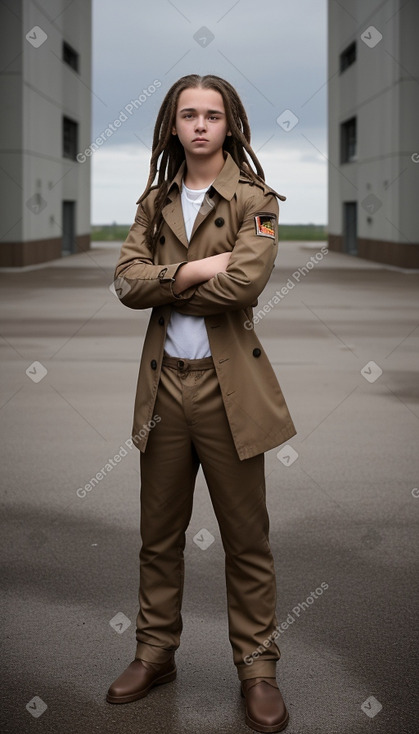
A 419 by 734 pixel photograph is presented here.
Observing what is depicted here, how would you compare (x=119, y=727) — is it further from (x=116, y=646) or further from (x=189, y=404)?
(x=189, y=404)

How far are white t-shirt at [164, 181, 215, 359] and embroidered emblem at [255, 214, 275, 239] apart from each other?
229mm

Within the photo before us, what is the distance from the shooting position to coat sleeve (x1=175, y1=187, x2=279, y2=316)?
3100 millimetres

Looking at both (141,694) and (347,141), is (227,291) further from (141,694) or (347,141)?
(347,141)

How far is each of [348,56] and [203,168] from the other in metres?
39.9

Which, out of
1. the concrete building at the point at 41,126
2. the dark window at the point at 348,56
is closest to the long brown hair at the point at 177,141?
the concrete building at the point at 41,126

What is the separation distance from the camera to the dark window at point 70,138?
130ft

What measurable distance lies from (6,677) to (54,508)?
2079mm

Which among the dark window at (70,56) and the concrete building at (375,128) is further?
the dark window at (70,56)

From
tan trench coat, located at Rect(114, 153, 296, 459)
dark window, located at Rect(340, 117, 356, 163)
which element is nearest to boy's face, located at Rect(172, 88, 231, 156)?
tan trench coat, located at Rect(114, 153, 296, 459)

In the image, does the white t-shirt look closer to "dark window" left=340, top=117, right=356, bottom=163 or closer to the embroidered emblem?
the embroidered emblem

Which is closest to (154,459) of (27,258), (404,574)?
(404,574)

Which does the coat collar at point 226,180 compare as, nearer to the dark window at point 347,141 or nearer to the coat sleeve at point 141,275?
the coat sleeve at point 141,275

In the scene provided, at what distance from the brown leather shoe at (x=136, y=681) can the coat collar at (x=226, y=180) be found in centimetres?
162

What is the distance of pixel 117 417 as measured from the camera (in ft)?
26.3
